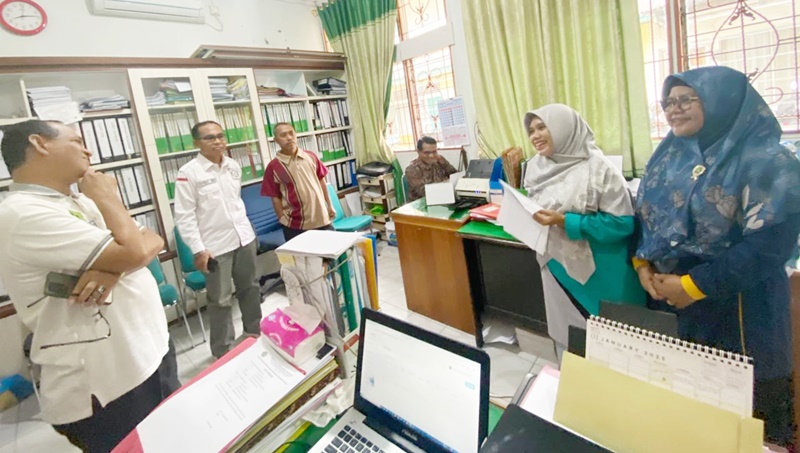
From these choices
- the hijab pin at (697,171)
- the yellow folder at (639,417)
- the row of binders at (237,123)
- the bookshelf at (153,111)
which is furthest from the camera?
the row of binders at (237,123)

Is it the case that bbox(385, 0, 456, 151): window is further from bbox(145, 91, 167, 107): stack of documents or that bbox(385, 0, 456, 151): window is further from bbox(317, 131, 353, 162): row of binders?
bbox(145, 91, 167, 107): stack of documents

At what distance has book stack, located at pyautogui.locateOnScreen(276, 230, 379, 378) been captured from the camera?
987 mm

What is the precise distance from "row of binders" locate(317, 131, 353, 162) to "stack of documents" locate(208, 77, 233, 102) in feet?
3.38

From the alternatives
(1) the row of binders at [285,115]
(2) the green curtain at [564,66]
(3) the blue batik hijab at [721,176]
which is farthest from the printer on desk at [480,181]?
(1) the row of binders at [285,115]

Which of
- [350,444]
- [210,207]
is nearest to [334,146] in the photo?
[210,207]

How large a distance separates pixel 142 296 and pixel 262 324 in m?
0.49

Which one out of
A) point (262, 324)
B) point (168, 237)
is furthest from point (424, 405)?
point (168, 237)

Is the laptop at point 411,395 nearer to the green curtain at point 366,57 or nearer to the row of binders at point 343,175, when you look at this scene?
the green curtain at point 366,57

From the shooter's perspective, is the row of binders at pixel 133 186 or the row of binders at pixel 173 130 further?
the row of binders at pixel 173 130

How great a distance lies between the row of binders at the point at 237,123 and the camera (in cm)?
329

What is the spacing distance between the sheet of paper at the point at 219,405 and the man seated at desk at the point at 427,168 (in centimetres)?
239

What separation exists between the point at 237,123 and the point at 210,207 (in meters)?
1.35

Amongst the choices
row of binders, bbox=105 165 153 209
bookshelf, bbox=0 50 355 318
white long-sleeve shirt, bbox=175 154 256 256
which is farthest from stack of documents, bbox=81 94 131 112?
white long-sleeve shirt, bbox=175 154 256 256

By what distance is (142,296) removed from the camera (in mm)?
1237
